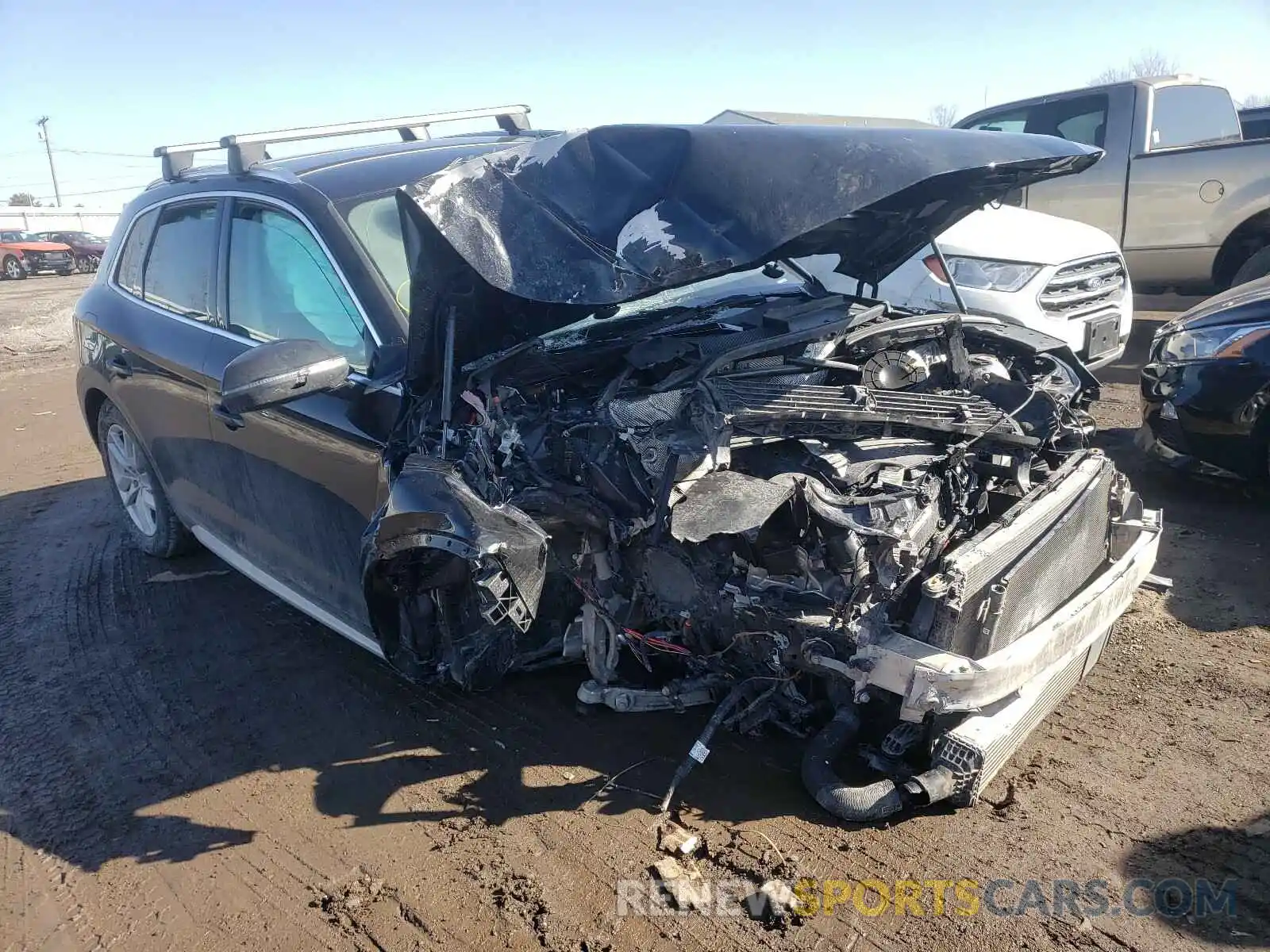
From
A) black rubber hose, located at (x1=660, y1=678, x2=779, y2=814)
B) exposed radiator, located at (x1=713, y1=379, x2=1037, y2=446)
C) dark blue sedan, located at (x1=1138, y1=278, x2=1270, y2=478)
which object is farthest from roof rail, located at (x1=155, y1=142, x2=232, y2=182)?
dark blue sedan, located at (x1=1138, y1=278, x2=1270, y2=478)

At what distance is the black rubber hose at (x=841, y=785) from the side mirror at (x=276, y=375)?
190 cm

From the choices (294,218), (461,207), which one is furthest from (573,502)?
(294,218)

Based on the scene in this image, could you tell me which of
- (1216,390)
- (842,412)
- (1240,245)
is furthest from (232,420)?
(1240,245)

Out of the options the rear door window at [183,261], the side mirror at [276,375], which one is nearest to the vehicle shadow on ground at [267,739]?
the side mirror at [276,375]

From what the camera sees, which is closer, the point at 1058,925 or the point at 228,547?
the point at 1058,925

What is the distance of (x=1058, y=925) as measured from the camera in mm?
2377

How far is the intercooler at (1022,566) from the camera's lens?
2562 millimetres

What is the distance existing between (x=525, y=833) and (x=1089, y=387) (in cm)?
284

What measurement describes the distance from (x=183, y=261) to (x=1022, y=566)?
3840mm

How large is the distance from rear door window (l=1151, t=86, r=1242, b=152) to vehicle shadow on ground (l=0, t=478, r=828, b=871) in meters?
8.14

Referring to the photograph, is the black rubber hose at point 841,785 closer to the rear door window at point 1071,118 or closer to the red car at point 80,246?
the rear door window at point 1071,118

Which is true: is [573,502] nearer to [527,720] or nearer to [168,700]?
[527,720]

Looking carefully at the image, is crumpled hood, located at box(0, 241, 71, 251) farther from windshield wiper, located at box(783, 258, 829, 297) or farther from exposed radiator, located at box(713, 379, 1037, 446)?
exposed radiator, located at box(713, 379, 1037, 446)

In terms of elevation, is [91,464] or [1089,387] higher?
[1089,387]
